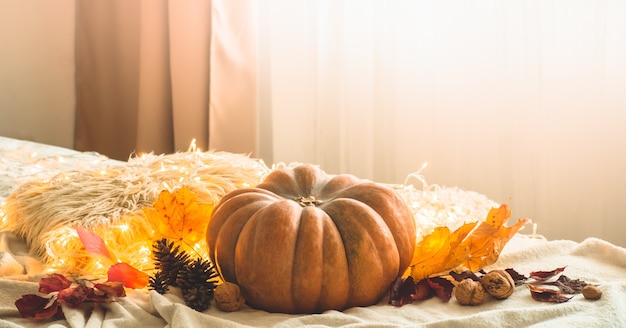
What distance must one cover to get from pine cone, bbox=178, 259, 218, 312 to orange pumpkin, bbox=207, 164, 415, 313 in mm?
29

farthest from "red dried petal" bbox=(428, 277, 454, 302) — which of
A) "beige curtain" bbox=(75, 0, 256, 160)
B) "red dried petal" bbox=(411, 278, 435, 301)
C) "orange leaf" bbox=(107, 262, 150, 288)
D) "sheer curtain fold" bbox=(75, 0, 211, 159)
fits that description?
"sheer curtain fold" bbox=(75, 0, 211, 159)

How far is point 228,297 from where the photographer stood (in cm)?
109

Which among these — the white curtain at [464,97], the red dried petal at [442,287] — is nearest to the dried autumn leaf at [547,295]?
the red dried petal at [442,287]

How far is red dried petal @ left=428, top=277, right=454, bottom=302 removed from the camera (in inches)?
44.4

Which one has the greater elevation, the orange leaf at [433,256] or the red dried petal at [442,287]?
the orange leaf at [433,256]

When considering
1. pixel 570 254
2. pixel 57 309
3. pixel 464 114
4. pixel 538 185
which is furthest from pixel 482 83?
pixel 57 309

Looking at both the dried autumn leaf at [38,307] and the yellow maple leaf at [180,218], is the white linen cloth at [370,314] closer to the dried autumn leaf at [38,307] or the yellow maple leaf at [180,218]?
the dried autumn leaf at [38,307]

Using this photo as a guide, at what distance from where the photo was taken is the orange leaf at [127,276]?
1185mm

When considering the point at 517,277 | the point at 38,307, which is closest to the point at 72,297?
the point at 38,307

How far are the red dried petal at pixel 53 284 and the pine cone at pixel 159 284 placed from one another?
13cm

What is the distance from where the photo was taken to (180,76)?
109 inches

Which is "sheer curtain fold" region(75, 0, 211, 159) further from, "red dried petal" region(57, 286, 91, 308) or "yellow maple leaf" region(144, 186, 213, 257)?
"red dried petal" region(57, 286, 91, 308)

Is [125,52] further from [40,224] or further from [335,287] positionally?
[335,287]

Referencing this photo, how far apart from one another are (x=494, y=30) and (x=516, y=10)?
93mm
